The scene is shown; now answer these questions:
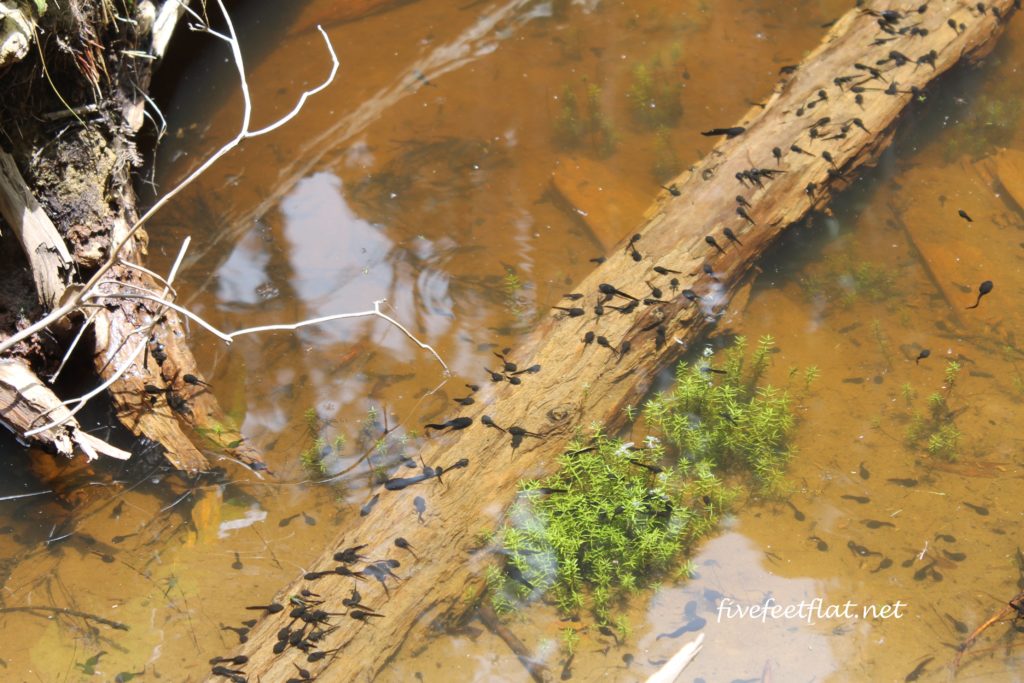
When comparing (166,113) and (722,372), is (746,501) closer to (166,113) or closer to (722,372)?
(722,372)

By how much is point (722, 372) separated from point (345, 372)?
267 centimetres

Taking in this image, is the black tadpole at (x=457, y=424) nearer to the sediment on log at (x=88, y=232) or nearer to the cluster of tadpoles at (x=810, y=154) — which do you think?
the cluster of tadpoles at (x=810, y=154)

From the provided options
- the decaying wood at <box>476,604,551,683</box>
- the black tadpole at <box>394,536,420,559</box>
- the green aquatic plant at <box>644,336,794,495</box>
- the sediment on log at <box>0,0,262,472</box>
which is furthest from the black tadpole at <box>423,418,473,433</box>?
the sediment on log at <box>0,0,262,472</box>

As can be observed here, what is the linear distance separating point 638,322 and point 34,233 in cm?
372

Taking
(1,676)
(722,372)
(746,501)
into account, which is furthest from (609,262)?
(1,676)

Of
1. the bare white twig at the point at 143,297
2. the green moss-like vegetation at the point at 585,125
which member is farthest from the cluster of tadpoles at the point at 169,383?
the green moss-like vegetation at the point at 585,125

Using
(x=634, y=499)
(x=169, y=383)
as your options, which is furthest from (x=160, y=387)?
(x=634, y=499)

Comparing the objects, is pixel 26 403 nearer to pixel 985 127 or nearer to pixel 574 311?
pixel 574 311

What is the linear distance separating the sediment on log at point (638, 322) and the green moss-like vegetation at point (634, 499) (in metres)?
0.16

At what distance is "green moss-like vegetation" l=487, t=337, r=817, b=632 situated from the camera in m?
4.66

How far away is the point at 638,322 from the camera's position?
5.23 m

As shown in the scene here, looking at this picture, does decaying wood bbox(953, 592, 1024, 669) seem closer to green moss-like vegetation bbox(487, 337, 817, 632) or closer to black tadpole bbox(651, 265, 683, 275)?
green moss-like vegetation bbox(487, 337, 817, 632)

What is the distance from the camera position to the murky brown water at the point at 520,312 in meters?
4.69

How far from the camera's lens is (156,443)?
17.2 feet
